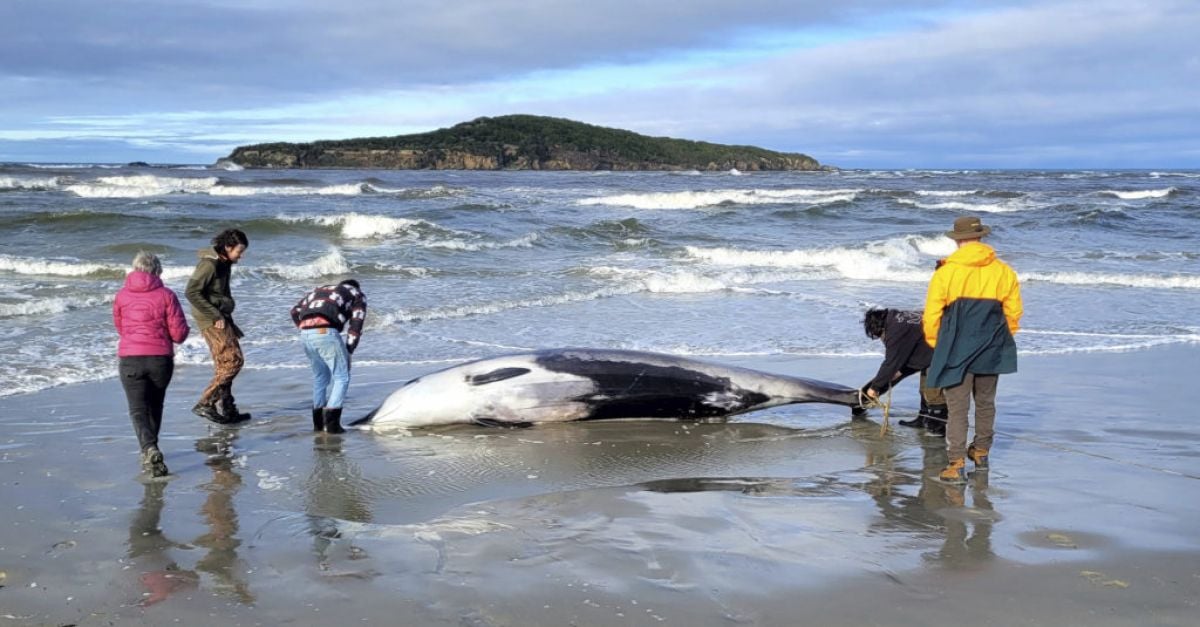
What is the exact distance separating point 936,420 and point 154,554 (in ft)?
19.8

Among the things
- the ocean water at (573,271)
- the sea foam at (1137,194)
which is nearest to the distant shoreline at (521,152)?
the sea foam at (1137,194)

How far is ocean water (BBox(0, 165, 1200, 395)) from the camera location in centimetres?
1285

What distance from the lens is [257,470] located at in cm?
718

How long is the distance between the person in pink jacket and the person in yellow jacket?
16.9ft

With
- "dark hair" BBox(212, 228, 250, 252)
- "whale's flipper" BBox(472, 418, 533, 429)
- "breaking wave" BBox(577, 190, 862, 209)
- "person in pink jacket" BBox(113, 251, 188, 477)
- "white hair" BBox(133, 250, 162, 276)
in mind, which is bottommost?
"whale's flipper" BBox(472, 418, 533, 429)

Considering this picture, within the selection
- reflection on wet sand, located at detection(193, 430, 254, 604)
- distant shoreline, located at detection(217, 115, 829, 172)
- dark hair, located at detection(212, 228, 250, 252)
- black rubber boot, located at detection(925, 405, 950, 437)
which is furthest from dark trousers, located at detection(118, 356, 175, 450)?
distant shoreline, located at detection(217, 115, 829, 172)

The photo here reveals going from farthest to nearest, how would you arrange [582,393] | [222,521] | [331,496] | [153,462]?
1. [582,393]
2. [153,462]
3. [331,496]
4. [222,521]

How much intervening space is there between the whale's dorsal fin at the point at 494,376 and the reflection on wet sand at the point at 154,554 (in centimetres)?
294

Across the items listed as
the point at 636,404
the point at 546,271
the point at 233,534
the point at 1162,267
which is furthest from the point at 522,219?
the point at 233,534

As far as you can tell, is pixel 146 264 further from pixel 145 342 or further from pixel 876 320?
pixel 876 320

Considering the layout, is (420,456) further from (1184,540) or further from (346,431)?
(1184,540)

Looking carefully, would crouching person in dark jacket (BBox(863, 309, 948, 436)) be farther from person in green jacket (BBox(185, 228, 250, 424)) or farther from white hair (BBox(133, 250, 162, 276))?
white hair (BBox(133, 250, 162, 276))

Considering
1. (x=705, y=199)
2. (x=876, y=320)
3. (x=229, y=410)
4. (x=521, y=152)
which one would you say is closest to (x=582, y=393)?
(x=876, y=320)

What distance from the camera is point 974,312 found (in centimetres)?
668
